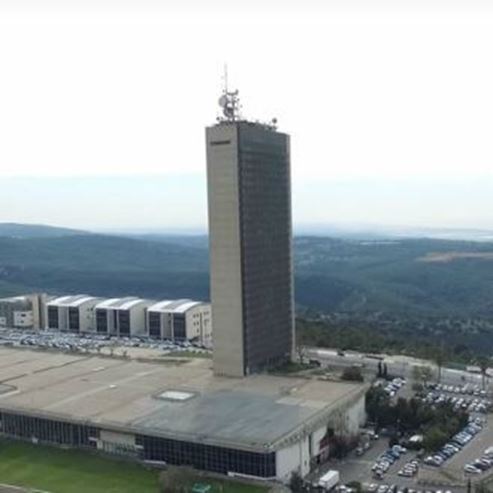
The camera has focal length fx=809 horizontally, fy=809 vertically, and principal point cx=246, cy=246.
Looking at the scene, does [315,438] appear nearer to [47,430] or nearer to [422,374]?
[47,430]

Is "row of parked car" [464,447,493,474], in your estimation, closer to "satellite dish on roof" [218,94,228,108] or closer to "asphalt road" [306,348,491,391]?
"asphalt road" [306,348,491,391]

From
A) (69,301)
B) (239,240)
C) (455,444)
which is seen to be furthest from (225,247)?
(69,301)

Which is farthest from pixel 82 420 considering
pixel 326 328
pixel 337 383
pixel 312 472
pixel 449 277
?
pixel 449 277

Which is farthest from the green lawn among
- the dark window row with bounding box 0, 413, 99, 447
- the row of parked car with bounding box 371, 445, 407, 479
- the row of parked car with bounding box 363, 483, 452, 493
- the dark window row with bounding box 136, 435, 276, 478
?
the row of parked car with bounding box 371, 445, 407, 479

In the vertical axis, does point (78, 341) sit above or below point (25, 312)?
below

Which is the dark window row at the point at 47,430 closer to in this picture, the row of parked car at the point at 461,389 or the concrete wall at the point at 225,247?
the concrete wall at the point at 225,247

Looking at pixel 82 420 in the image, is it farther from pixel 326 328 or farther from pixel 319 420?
pixel 326 328
